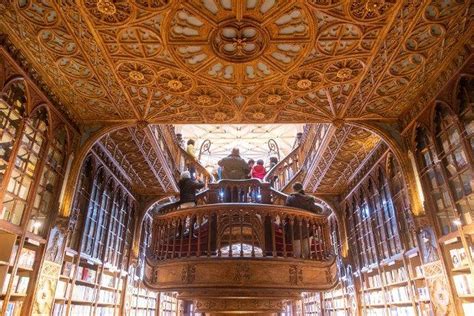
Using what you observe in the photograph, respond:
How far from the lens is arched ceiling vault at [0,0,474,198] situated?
11.6 feet

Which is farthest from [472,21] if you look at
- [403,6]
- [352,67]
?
[352,67]

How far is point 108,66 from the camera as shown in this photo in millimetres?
4445

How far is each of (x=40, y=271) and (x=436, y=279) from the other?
208 inches

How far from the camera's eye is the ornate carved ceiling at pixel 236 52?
354cm

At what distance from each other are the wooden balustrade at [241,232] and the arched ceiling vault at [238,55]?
185cm

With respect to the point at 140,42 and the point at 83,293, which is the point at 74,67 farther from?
the point at 83,293

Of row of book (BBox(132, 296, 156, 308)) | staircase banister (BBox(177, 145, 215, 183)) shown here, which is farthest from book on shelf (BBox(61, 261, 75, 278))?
staircase banister (BBox(177, 145, 215, 183))

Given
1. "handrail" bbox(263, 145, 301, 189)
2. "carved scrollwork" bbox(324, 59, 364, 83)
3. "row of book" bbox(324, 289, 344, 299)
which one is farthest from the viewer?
"handrail" bbox(263, 145, 301, 189)

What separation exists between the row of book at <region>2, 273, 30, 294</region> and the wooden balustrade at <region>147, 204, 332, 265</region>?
153cm

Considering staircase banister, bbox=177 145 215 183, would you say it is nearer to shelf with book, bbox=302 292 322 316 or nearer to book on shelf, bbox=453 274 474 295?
shelf with book, bbox=302 292 322 316

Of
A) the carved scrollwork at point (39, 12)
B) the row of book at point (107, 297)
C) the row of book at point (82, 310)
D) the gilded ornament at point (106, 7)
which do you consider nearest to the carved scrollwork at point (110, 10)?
the gilded ornament at point (106, 7)

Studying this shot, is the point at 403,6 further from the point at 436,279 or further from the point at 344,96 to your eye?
the point at 436,279

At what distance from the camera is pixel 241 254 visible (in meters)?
4.00

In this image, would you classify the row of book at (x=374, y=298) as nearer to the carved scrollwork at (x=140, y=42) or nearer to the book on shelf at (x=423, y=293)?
the book on shelf at (x=423, y=293)
